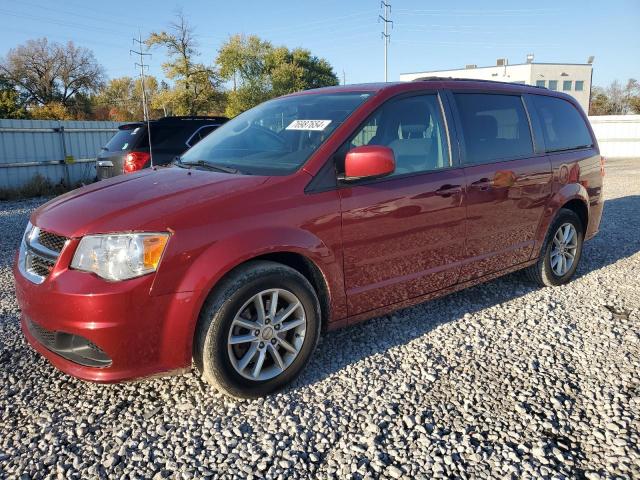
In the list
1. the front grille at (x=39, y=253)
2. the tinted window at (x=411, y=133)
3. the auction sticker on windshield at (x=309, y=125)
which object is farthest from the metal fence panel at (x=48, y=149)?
the tinted window at (x=411, y=133)

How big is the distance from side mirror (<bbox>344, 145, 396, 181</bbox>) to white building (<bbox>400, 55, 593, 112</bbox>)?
228 ft

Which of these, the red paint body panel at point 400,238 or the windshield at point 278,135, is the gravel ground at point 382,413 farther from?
the windshield at point 278,135

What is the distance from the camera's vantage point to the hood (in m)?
2.62

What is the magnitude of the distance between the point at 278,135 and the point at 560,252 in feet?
10.5

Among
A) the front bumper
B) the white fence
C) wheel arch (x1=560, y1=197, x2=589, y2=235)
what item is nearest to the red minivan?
the front bumper

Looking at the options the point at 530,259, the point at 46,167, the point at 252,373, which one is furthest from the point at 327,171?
the point at 46,167

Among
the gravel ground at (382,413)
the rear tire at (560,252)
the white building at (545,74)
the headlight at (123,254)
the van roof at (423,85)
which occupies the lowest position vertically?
the gravel ground at (382,413)

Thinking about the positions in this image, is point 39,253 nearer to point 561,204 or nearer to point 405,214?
point 405,214

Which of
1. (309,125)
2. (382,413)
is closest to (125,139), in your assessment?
(309,125)

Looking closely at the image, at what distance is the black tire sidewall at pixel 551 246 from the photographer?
15.8ft

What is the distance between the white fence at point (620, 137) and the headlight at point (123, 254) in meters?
28.7

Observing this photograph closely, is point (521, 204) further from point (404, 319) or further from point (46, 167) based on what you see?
point (46, 167)

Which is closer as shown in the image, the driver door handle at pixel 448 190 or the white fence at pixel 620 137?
the driver door handle at pixel 448 190

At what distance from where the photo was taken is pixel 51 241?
9.11 feet
